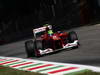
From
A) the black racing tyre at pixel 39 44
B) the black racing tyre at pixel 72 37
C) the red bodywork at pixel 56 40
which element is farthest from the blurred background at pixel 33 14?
the black racing tyre at pixel 39 44

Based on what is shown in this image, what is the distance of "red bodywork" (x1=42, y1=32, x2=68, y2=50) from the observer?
1363cm

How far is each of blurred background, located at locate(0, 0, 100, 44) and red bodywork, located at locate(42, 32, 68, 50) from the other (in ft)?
64.7

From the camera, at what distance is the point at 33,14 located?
4684 cm

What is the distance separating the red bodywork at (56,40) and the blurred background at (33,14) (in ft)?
64.7

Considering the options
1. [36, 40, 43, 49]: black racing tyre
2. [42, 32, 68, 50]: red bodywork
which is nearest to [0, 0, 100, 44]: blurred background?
[42, 32, 68, 50]: red bodywork

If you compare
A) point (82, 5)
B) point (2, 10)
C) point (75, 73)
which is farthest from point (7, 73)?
point (2, 10)

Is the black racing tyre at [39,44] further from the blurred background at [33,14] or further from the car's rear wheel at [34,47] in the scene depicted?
the blurred background at [33,14]

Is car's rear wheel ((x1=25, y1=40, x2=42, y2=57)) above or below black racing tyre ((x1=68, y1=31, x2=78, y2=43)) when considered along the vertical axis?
below

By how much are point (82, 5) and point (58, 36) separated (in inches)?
695

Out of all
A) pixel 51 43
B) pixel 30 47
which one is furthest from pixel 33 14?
pixel 51 43

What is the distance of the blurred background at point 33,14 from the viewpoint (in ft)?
123

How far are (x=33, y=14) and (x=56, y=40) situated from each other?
33509mm

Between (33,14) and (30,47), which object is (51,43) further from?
(33,14)

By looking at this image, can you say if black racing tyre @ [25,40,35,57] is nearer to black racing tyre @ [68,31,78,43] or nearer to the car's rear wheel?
the car's rear wheel
